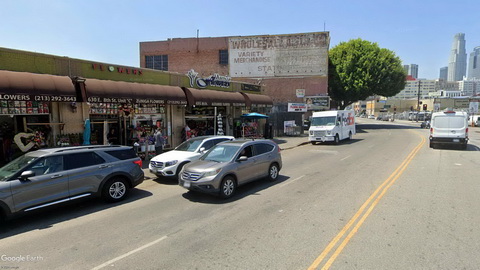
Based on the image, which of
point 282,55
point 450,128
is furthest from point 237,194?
point 282,55

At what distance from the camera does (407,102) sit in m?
107

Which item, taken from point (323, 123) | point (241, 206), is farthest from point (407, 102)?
point (241, 206)

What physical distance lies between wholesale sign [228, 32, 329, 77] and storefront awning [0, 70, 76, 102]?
88.5 feet

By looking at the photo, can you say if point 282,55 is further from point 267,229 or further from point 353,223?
point 267,229

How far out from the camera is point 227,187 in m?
7.42

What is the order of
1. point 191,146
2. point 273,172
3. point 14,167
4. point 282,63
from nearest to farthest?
point 14,167 < point 273,172 < point 191,146 < point 282,63

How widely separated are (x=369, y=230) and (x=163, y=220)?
425cm

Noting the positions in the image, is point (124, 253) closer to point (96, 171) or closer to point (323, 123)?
point (96, 171)

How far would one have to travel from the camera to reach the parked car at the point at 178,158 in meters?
9.44

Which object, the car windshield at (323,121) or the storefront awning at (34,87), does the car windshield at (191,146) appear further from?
the car windshield at (323,121)

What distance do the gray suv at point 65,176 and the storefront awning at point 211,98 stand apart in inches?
355

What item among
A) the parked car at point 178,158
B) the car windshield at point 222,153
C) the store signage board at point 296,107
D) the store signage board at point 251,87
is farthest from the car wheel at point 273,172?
the store signage board at point 296,107

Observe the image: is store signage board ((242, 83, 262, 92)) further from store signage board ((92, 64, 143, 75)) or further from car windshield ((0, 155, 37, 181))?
car windshield ((0, 155, 37, 181))

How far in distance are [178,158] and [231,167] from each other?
288cm
